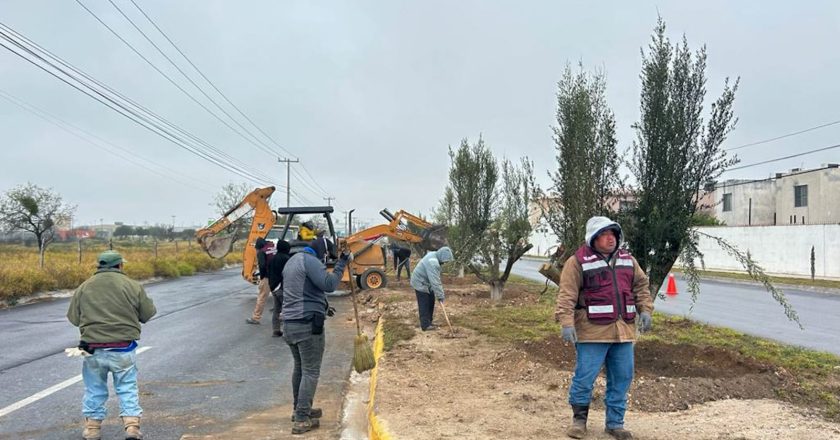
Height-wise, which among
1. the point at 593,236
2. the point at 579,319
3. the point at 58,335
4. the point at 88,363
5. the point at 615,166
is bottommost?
the point at 58,335

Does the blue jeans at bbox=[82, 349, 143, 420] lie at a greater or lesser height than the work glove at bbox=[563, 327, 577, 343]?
lesser

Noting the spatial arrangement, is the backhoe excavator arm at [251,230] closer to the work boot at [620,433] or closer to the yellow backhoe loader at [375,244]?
the yellow backhoe loader at [375,244]

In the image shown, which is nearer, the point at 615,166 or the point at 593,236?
the point at 593,236

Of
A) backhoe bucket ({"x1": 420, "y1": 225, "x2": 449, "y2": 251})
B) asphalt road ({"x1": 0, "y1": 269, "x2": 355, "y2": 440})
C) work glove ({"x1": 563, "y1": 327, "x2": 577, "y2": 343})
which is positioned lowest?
asphalt road ({"x1": 0, "y1": 269, "x2": 355, "y2": 440})

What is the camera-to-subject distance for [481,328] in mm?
9805

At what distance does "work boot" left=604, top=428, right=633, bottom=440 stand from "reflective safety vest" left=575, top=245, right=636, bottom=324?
0.82 m

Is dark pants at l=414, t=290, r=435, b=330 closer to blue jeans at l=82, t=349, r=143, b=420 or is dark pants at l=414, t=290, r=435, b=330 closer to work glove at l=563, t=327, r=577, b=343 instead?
blue jeans at l=82, t=349, r=143, b=420

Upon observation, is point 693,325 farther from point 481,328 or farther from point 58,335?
point 58,335

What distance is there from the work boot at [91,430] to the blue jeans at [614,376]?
3968 mm

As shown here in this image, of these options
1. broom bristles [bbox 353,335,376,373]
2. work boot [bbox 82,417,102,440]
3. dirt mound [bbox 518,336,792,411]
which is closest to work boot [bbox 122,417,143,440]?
work boot [bbox 82,417,102,440]

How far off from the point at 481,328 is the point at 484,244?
16.7 ft

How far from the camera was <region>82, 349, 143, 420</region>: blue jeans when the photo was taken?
504 centimetres

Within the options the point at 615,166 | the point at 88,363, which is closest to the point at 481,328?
the point at 615,166

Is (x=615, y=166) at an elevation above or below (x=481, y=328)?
above
